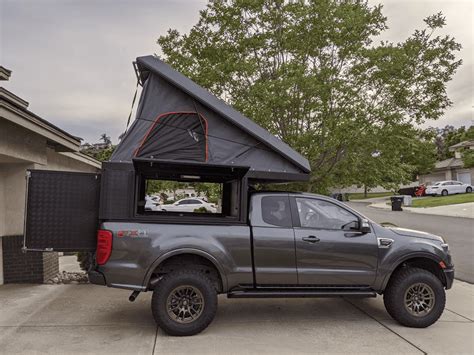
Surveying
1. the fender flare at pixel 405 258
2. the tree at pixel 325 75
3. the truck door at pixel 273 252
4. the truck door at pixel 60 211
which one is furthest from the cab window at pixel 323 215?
the tree at pixel 325 75

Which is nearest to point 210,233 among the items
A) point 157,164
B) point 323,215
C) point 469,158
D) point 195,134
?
point 157,164

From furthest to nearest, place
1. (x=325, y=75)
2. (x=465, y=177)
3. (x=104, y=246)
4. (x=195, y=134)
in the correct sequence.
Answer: (x=465, y=177)
(x=325, y=75)
(x=195, y=134)
(x=104, y=246)

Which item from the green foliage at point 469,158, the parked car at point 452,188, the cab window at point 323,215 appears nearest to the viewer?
the cab window at point 323,215

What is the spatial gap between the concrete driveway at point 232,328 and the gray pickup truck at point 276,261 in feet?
1.18

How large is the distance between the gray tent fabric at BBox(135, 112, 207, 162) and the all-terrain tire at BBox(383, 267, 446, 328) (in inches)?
128

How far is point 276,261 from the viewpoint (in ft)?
18.6

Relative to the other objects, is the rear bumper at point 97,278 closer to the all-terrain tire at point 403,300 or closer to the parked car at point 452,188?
the all-terrain tire at point 403,300

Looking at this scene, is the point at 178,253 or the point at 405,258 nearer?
the point at 178,253

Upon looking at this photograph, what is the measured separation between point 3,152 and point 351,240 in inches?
227

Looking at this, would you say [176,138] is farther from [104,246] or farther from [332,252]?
[332,252]

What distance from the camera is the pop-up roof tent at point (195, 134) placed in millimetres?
5871

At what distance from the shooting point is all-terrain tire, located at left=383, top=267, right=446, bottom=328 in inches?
229

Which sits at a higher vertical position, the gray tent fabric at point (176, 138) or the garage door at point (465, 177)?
the garage door at point (465, 177)

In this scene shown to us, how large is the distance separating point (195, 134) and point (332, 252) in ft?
8.34
